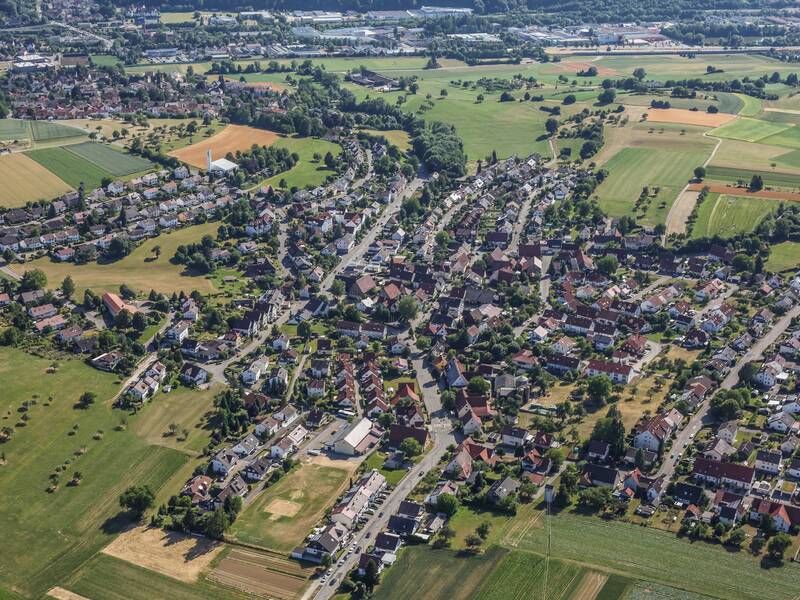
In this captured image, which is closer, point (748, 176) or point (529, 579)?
point (529, 579)

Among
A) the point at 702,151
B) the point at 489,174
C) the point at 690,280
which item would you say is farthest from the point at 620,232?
the point at 702,151

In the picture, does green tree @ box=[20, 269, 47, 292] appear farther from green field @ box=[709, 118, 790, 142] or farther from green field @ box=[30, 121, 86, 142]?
green field @ box=[709, 118, 790, 142]

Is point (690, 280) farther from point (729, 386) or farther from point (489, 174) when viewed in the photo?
point (489, 174)

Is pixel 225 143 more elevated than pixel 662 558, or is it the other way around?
pixel 225 143

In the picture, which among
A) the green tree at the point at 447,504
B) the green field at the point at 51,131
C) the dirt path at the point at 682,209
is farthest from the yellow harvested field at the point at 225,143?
Answer: the green tree at the point at 447,504

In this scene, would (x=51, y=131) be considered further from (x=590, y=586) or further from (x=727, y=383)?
(x=590, y=586)

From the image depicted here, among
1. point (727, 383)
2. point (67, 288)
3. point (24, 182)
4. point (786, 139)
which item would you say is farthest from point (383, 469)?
point (786, 139)

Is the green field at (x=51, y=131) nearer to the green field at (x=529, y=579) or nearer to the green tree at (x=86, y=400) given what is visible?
the green tree at (x=86, y=400)
